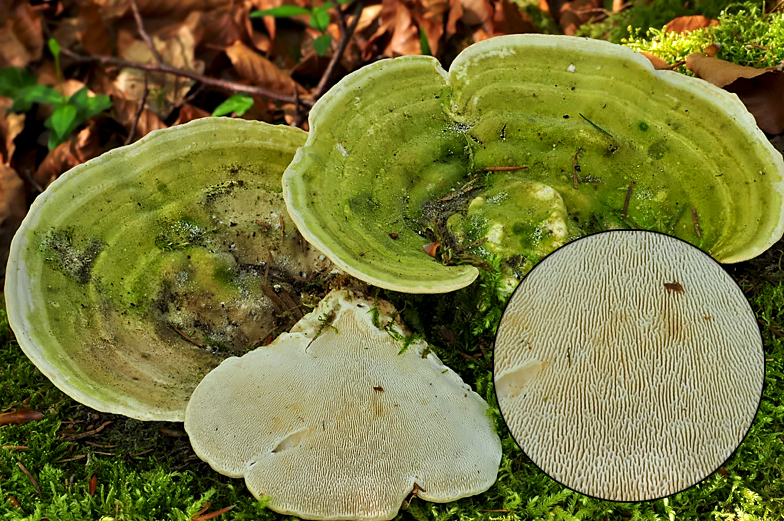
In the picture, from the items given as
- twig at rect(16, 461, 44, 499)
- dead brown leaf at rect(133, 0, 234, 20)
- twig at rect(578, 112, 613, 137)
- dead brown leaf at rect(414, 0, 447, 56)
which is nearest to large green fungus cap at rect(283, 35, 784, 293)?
twig at rect(578, 112, 613, 137)

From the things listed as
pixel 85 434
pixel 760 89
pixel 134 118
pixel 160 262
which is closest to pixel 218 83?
pixel 134 118

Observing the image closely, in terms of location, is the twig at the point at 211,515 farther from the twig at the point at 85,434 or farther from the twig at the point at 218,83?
the twig at the point at 218,83

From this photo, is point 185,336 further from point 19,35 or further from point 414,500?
point 19,35

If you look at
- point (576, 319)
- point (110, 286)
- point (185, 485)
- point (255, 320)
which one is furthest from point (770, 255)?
point (110, 286)

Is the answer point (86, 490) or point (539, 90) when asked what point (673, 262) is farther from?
point (86, 490)

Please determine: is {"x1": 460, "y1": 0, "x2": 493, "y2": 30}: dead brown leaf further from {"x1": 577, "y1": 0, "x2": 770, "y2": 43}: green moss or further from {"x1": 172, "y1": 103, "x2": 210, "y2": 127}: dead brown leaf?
{"x1": 172, "y1": 103, "x2": 210, "y2": 127}: dead brown leaf

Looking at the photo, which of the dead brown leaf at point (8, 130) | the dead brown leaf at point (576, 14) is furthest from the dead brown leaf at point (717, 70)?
the dead brown leaf at point (8, 130)

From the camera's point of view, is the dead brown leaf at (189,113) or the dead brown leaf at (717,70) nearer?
the dead brown leaf at (717,70)
